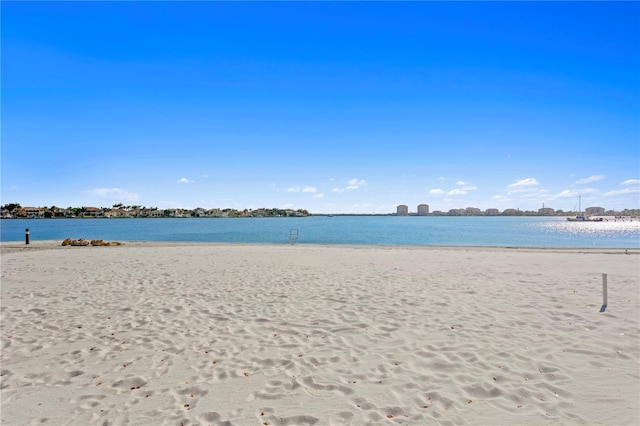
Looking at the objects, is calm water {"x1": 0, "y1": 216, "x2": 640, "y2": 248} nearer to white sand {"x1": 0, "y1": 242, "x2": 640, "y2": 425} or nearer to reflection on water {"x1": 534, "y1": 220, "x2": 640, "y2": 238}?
reflection on water {"x1": 534, "y1": 220, "x2": 640, "y2": 238}

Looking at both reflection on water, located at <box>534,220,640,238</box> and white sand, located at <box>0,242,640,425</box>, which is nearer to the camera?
white sand, located at <box>0,242,640,425</box>

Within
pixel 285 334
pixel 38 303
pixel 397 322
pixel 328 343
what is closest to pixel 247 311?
pixel 285 334

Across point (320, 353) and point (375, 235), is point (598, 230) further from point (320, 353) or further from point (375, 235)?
point (320, 353)

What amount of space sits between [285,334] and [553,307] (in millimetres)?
6240

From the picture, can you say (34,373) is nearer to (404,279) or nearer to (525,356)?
(525,356)

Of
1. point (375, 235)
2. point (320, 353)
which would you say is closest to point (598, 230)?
point (375, 235)

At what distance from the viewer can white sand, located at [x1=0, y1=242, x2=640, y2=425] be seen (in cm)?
384

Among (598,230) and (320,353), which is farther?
(598,230)

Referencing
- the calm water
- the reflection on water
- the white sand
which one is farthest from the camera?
the reflection on water

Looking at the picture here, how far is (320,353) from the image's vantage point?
5.36 metres

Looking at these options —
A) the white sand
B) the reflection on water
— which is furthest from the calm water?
the white sand

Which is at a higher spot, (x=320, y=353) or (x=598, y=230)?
(x=320, y=353)

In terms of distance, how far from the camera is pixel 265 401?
13.2 ft

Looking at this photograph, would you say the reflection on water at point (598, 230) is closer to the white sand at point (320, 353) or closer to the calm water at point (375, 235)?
the calm water at point (375, 235)
